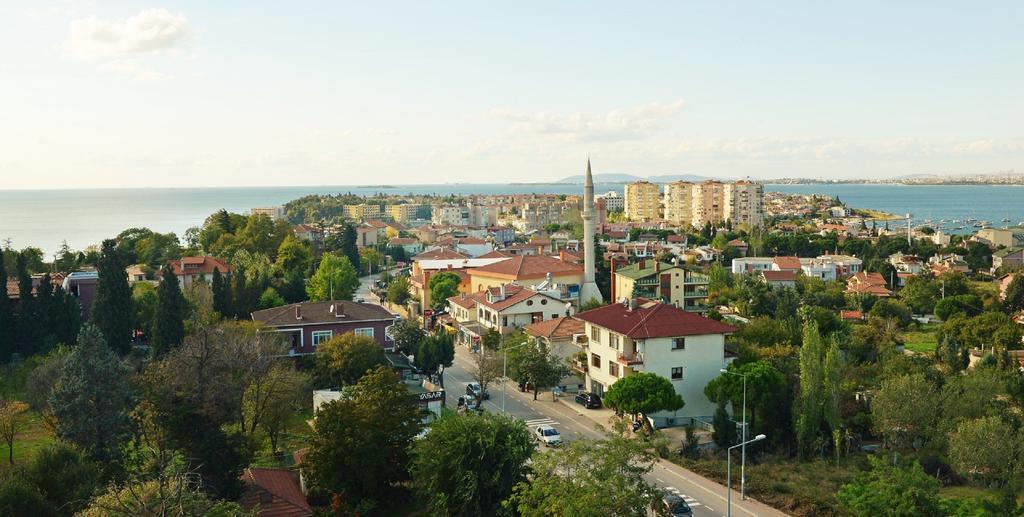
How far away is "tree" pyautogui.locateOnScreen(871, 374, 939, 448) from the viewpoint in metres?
27.0

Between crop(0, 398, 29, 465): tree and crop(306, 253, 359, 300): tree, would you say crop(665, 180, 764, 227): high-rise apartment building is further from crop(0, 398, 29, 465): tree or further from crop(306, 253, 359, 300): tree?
crop(0, 398, 29, 465): tree

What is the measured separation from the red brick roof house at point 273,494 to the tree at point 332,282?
33.7 metres

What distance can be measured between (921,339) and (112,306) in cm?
4776

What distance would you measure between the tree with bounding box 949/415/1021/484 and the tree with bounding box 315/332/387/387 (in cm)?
2121

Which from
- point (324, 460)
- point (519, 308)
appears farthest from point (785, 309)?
point (324, 460)

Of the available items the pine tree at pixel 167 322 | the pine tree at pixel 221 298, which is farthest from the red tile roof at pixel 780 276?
the pine tree at pixel 167 322

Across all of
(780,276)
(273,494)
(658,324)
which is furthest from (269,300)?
(780,276)

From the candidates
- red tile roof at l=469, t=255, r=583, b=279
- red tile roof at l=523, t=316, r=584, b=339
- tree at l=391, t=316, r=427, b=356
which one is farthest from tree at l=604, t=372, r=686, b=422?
red tile roof at l=469, t=255, r=583, b=279

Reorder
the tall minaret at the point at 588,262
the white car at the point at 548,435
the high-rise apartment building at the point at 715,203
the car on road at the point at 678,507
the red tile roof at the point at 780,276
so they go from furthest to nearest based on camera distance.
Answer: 1. the high-rise apartment building at the point at 715,203
2. the red tile roof at the point at 780,276
3. the tall minaret at the point at 588,262
4. the white car at the point at 548,435
5. the car on road at the point at 678,507

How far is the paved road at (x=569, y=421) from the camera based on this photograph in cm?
2298

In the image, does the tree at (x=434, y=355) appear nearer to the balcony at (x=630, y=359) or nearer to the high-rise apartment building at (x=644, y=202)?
the balcony at (x=630, y=359)

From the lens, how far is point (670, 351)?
3191 centimetres

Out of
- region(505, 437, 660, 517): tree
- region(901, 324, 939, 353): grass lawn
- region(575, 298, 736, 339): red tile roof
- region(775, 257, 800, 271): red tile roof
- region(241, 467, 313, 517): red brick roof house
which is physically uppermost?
region(575, 298, 736, 339): red tile roof

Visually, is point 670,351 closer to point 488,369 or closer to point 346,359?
point 488,369
